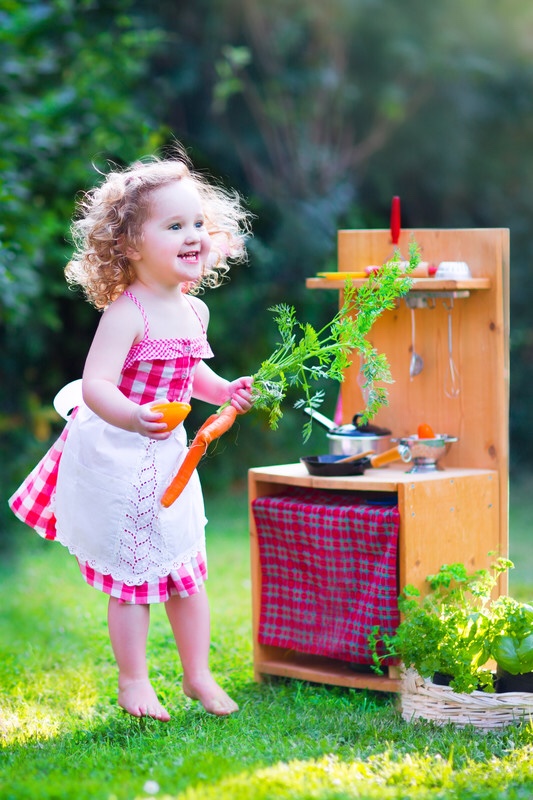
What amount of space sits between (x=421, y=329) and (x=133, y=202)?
1.21m

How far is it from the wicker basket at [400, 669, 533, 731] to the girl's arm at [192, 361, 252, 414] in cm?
95

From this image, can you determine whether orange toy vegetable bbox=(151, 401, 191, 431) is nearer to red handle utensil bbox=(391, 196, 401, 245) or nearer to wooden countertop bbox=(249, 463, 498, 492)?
wooden countertop bbox=(249, 463, 498, 492)

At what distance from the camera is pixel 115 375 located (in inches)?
119

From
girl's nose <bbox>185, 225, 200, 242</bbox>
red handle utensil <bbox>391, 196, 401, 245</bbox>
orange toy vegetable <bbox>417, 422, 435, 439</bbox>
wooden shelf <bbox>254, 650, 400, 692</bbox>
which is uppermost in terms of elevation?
red handle utensil <bbox>391, 196, 401, 245</bbox>

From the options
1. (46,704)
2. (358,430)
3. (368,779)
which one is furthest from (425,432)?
(46,704)

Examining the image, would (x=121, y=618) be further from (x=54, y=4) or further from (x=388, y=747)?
(x=54, y=4)

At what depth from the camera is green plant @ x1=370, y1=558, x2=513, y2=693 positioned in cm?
314

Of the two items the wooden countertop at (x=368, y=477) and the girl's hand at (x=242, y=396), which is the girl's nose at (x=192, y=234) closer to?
the girl's hand at (x=242, y=396)

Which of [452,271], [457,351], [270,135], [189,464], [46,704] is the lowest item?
[46,704]

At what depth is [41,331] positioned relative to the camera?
7125 millimetres

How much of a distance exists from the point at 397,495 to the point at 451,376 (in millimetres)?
524

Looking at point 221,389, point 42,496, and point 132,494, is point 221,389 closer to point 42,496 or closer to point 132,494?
point 132,494

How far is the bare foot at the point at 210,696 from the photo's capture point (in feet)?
10.8

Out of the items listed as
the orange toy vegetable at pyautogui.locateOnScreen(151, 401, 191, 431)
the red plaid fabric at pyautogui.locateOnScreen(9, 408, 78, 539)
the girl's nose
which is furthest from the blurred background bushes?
the orange toy vegetable at pyautogui.locateOnScreen(151, 401, 191, 431)
